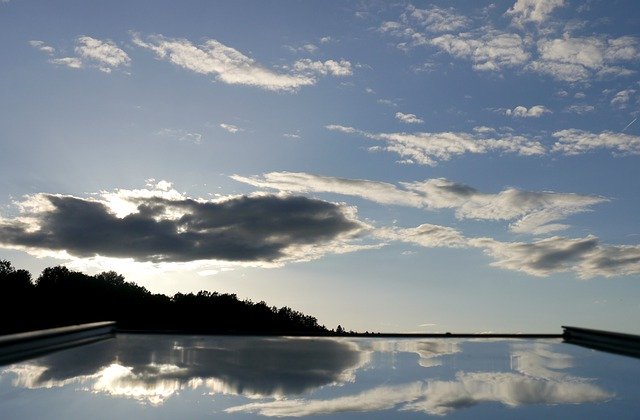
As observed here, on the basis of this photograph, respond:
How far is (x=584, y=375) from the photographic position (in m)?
8.75

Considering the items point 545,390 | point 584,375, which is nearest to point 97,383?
point 545,390

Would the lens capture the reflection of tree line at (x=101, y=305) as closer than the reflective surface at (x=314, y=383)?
No

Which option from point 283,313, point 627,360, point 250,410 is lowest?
point 250,410

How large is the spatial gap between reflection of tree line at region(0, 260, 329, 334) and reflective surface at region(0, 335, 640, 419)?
28483 millimetres

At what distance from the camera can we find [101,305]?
2635 inches

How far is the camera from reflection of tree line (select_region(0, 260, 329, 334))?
137 ft

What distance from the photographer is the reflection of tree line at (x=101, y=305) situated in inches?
1648

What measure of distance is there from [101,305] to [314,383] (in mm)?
63502

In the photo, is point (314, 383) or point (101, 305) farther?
point (101, 305)

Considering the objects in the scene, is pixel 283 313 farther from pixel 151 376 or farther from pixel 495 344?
pixel 151 376

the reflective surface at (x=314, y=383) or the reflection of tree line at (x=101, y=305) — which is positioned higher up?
the reflection of tree line at (x=101, y=305)

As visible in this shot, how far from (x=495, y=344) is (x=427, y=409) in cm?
826

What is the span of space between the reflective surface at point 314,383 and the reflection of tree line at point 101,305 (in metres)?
28.5

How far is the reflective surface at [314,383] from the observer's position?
613cm
